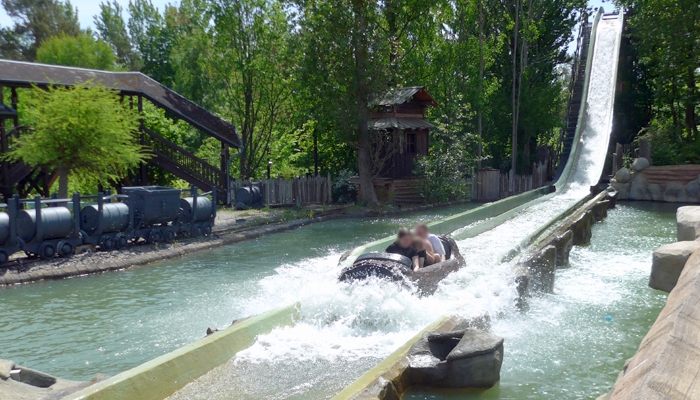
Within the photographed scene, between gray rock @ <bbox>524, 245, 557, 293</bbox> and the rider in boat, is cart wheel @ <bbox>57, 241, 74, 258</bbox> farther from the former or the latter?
gray rock @ <bbox>524, 245, 557, 293</bbox>

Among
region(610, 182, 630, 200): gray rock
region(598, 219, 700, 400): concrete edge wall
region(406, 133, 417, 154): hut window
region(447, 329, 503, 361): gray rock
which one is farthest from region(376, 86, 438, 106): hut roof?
region(598, 219, 700, 400): concrete edge wall

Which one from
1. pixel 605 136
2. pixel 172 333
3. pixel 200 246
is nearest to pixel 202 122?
pixel 200 246

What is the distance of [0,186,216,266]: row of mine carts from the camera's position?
12250 mm

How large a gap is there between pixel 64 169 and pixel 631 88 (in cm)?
2680

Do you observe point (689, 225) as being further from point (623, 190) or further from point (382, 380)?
point (623, 190)

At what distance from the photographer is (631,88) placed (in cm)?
3189

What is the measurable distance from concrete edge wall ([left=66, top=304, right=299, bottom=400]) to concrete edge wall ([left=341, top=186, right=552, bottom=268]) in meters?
3.54

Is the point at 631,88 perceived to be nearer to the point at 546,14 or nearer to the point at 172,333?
the point at 546,14

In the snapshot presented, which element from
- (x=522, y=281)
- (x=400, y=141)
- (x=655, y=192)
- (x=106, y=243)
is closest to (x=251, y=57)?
(x=400, y=141)

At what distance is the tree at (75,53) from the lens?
143ft

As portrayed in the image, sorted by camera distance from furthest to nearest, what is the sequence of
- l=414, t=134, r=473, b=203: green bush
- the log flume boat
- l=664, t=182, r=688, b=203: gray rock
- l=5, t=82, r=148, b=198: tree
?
l=414, t=134, r=473, b=203: green bush
l=664, t=182, r=688, b=203: gray rock
l=5, t=82, r=148, b=198: tree
the log flume boat

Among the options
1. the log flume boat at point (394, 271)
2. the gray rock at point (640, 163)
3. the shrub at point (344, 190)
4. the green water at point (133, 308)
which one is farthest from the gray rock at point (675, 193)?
the log flume boat at point (394, 271)

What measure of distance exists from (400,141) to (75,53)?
28276mm

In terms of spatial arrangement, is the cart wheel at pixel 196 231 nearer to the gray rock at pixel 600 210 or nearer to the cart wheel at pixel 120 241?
the cart wheel at pixel 120 241
